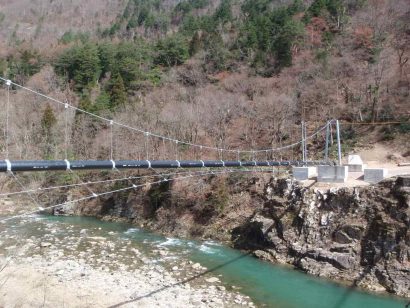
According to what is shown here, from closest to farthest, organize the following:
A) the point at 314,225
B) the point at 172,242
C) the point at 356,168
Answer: the point at 314,225 → the point at 356,168 → the point at 172,242

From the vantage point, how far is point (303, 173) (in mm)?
14141

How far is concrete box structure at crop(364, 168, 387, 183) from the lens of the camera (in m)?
12.0

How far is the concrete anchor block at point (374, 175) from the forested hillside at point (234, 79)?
321 inches

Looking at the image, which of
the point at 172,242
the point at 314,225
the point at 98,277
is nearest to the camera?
the point at 98,277

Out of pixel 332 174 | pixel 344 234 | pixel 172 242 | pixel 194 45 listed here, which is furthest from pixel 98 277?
pixel 194 45

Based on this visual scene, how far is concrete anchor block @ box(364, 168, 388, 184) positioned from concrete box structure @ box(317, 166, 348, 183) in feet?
2.28

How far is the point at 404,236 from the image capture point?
10320 mm

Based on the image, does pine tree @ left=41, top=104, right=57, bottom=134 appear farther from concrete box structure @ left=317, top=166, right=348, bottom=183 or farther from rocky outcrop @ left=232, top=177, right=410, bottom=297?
concrete box structure @ left=317, top=166, right=348, bottom=183

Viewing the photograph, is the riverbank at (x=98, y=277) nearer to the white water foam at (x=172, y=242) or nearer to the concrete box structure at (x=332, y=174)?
the white water foam at (x=172, y=242)

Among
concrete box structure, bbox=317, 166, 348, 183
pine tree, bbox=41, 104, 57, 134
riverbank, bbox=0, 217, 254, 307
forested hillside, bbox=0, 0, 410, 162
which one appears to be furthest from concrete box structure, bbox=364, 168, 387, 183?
pine tree, bbox=41, 104, 57, 134

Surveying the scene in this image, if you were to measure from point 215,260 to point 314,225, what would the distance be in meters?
3.17

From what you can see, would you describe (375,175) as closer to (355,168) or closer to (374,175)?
(374,175)

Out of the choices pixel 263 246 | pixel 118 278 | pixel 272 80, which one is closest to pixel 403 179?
pixel 263 246

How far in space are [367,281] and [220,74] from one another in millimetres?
23405
